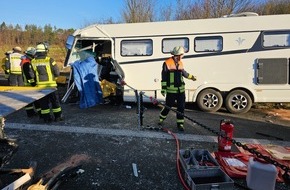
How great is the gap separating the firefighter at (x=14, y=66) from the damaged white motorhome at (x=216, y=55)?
2104 mm

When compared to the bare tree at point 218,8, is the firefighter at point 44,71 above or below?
below

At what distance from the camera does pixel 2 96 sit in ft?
12.6

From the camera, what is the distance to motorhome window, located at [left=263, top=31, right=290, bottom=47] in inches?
300

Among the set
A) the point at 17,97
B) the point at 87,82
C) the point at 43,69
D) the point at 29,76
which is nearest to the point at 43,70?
the point at 43,69

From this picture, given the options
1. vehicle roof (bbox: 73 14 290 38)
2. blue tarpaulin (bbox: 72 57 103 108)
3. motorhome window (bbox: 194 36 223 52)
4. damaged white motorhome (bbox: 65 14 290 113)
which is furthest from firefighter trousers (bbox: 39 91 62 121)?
motorhome window (bbox: 194 36 223 52)

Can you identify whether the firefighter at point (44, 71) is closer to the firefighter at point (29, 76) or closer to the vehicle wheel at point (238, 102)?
the firefighter at point (29, 76)

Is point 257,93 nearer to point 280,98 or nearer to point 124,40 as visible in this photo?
point 280,98

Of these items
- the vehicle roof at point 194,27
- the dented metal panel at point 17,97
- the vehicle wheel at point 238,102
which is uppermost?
the vehicle roof at point 194,27

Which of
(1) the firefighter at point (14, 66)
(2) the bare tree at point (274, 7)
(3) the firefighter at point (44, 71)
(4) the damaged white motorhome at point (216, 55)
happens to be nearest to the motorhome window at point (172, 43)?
(4) the damaged white motorhome at point (216, 55)

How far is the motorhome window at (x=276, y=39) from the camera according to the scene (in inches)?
300

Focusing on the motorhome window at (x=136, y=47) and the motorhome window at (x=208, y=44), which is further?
the motorhome window at (x=136, y=47)

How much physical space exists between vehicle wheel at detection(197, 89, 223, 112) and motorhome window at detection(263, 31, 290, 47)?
1950 mm

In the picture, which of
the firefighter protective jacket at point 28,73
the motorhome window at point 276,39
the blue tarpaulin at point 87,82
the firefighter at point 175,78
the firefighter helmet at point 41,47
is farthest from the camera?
the blue tarpaulin at point 87,82

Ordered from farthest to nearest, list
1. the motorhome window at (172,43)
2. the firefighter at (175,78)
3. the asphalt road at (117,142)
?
the motorhome window at (172,43) → the firefighter at (175,78) → the asphalt road at (117,142)
